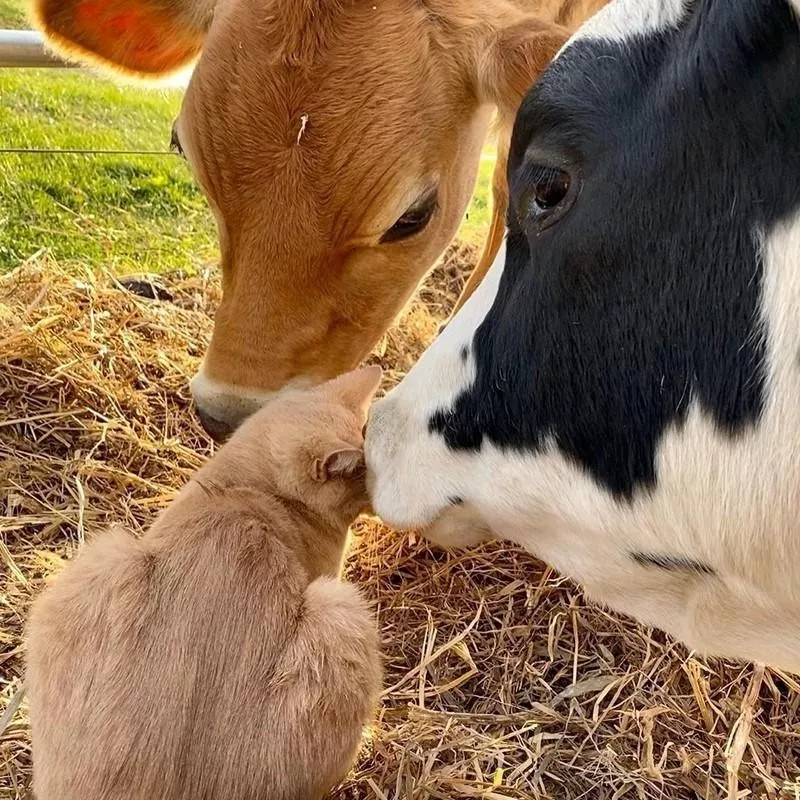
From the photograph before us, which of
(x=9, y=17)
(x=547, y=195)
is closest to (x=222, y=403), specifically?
(x=547, y=195)

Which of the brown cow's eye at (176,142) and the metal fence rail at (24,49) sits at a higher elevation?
the brown cow's eye at (176,142)

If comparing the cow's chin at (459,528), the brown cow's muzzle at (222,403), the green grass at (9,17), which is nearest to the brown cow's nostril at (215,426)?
the brown cow's muzzle at (222,403)

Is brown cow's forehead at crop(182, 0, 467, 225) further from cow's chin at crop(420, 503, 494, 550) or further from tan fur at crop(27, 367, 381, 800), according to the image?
cow's chin at crop(420, 503, 494, 550)

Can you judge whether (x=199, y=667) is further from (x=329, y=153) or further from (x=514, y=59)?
(x=514, y=59)

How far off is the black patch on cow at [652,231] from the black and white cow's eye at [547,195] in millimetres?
12

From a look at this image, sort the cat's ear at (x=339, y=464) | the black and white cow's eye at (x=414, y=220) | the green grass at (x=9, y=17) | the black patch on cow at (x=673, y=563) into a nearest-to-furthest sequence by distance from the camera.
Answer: the black patch on cow at (x=673, y=563) < the cat's ear at (x=339, y=464) < the black and white cow's eye at (x=414, y=220) < the green grass at (x=9, y=17)

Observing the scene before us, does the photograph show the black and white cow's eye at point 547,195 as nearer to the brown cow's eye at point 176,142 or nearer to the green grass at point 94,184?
the brown cow's eye at point 176,142

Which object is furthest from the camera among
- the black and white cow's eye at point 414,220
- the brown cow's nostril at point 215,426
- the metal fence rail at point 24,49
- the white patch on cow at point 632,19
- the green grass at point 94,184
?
the green grass at point 94,184

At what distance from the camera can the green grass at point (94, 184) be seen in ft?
12.7

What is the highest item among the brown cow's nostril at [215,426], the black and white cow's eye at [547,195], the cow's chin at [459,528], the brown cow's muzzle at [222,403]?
the black and white cow's eye at [547,195]

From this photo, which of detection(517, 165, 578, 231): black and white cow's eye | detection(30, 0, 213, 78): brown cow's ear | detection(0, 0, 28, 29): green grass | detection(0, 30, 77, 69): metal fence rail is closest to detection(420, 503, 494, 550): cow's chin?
detection(517, 165, 578, 231): black and white cow's eye

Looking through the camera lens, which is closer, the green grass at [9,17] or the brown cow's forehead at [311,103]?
the brown cow's forehead at [311,103]

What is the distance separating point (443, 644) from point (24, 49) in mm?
2073

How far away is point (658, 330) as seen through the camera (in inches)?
43.5
